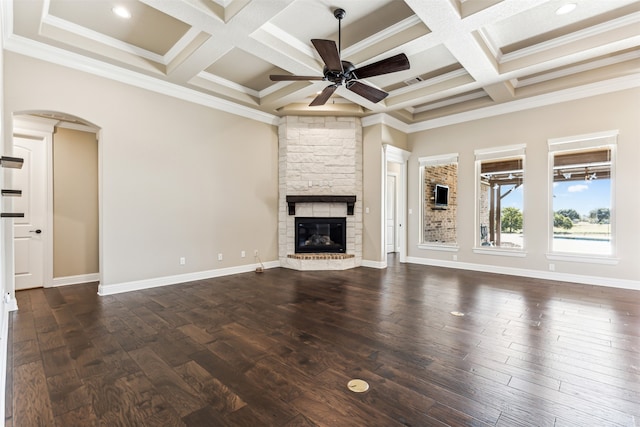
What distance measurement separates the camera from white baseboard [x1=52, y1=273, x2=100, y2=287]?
4848mm

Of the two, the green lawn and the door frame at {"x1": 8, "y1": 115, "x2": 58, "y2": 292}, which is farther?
the green lawn

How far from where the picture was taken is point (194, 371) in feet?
7.24

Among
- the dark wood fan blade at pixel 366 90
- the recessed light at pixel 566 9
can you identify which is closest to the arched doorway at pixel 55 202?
the dark wood fan blade at pixel 366 90

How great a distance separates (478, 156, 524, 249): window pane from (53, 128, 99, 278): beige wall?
7445 millimetres

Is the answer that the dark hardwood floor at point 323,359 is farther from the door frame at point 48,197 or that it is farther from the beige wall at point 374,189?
the beige wall at point 374,189

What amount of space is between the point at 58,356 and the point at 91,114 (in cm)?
323

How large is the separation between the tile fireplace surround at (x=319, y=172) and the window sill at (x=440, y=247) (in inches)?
61.5

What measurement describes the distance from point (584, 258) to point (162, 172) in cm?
715

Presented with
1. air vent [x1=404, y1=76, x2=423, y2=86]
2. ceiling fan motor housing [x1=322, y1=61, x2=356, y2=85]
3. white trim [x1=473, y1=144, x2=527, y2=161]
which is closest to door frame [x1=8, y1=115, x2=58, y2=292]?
ceiling fan motor housing [x1=322, y1=61, x2=356, y2=85]

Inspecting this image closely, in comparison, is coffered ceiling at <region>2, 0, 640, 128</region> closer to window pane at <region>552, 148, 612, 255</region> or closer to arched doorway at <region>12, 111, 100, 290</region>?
window pane at <region>552, 148, 612, 255</region>

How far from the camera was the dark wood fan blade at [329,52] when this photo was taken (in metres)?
3.06

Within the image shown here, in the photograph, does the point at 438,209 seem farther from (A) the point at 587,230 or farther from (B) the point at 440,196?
(A) the point at 587,230

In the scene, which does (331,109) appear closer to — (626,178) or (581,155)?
(581,155)

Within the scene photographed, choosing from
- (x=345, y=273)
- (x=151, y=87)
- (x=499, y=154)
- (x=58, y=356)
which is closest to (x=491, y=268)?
(x=499, y=154)
